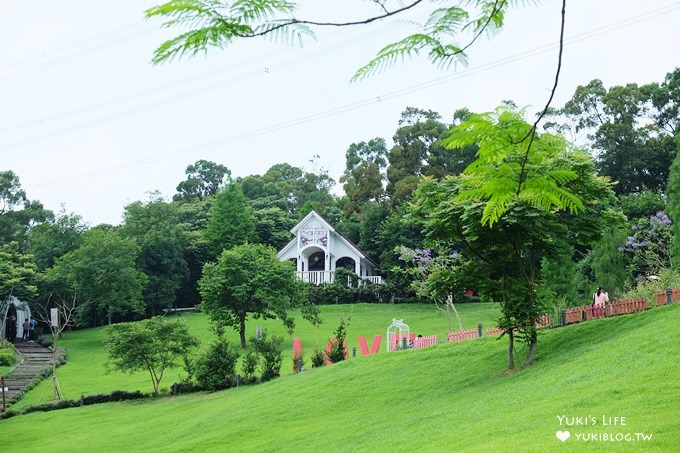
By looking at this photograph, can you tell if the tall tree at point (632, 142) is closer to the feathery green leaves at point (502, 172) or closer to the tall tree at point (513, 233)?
the tall tree at point (513, 233)

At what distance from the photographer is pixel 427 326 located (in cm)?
3284

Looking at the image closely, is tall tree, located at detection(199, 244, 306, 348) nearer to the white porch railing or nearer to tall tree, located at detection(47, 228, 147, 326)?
tall tree, located at detection(47, 228, 147, 326)

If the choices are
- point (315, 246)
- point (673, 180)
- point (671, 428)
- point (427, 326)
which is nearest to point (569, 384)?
point (671, 428)

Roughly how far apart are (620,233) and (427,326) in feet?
31.0

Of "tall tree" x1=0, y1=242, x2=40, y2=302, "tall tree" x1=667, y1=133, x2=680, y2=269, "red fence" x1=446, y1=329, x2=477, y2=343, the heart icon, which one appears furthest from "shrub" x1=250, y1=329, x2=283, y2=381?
the heart icon

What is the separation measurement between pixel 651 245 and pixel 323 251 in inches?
955

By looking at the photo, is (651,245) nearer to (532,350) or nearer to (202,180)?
(532,350)

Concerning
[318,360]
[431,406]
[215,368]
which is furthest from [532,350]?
[215,368]

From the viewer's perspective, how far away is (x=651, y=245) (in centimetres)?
2716

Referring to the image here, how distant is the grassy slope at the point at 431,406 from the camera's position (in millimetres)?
9375

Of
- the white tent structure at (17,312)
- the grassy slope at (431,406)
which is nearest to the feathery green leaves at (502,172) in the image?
the grassy slope at (431,406)

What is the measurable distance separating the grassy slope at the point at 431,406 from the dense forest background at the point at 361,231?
38.3 feet

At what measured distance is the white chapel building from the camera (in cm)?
4569

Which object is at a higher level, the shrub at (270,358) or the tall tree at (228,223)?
the tall tree at (228,223)
